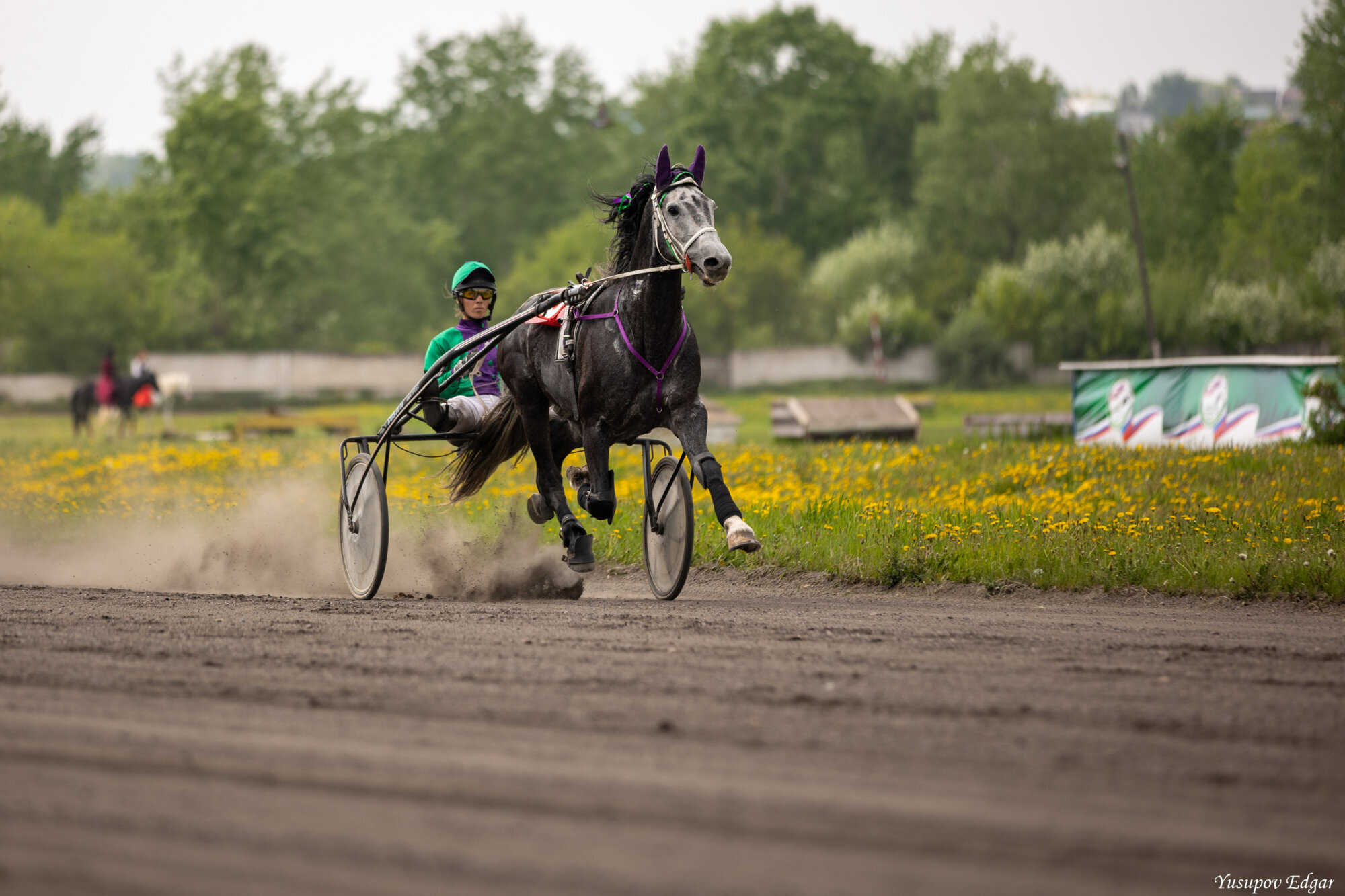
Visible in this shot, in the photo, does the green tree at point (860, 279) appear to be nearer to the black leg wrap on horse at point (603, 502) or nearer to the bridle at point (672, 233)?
the black leg wrap on horse at point (603, 502)

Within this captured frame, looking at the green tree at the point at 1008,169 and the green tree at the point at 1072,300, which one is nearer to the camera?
the green tree at the point at 1072,300

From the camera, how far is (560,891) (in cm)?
269

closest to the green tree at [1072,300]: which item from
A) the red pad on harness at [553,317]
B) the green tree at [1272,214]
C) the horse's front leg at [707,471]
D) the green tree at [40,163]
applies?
the green tree at [1272,214]

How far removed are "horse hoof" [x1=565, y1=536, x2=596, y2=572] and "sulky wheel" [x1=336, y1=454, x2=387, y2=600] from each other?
1084mm

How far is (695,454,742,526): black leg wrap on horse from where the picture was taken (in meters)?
6.64

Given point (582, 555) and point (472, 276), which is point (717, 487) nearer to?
point (582, 555)

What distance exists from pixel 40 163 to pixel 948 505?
76.0 m

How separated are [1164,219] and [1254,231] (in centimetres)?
569

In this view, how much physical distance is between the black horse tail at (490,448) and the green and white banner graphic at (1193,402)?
839 cm

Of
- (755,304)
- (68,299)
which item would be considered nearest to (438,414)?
(755,304)

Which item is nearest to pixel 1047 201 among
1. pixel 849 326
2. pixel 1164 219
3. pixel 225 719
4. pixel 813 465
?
pixel 1164 219

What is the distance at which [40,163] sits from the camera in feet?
244

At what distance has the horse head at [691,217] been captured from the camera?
630 cm

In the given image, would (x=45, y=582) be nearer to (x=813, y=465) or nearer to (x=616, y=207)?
(x=616, y=207)
